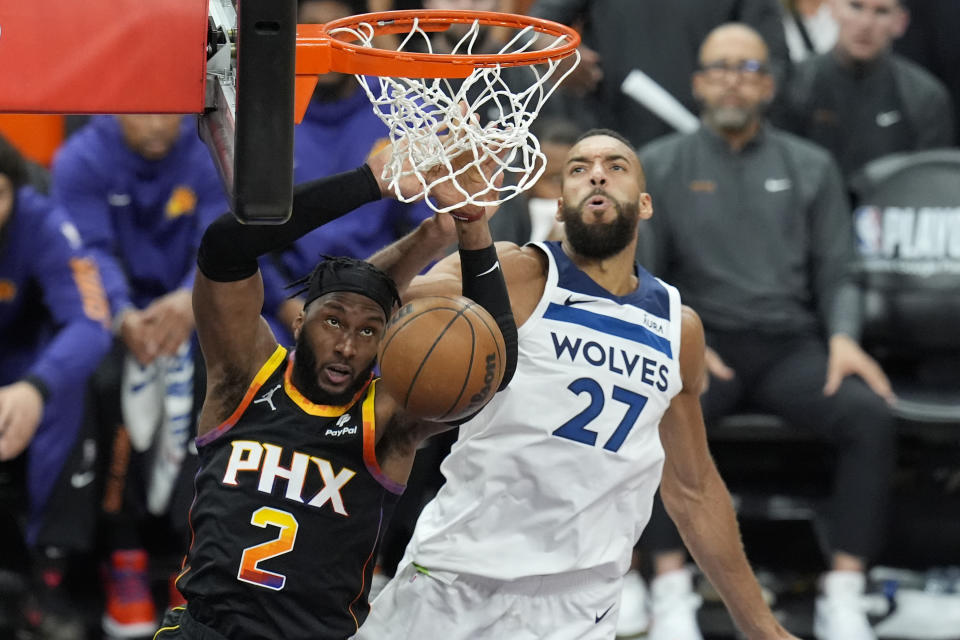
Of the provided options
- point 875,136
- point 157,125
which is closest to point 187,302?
point 157,125

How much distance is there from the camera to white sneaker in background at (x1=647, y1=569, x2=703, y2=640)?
569cm

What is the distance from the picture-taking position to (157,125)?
594 cm

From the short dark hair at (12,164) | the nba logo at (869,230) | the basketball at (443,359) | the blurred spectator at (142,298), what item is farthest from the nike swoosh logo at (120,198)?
the nba logo at (869,230)

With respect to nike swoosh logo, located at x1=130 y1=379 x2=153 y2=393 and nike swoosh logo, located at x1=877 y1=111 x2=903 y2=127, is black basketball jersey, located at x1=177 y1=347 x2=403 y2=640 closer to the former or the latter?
nike swoosh logo, located at x1=130 y1=379 x2=153 y2=393

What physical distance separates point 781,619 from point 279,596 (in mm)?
2999

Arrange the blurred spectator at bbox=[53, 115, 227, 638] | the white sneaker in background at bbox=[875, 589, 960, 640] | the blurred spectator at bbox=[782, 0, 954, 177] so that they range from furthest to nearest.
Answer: the blurred spectator at bbox=[782, 0, 954, 177], the white sneaker in background at bbox=[875, 589, 960, 640], the blurred spectator at bbox=[53, 115, 227, 638]

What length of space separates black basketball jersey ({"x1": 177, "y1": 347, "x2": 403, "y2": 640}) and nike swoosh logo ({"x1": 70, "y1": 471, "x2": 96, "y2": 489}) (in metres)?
2.02

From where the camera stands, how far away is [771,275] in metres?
6.21

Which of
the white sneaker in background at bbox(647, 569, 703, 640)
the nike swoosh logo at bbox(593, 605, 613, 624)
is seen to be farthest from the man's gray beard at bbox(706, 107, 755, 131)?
the nike swoosh logo at bbox(593, 605, 613, 624)

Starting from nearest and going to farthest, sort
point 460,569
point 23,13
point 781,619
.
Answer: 1. point 23,13
2. point 460,569
3. point 781,619

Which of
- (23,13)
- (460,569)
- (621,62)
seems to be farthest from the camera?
(621,62)

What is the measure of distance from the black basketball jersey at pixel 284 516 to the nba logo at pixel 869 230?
3.36 meters

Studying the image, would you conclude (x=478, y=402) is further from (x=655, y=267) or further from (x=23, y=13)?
(x=655, y=267)

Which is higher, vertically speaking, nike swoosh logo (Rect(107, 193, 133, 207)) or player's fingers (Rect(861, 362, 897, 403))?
nike swoosh logo (Rect(107, 193, 133, 207))
